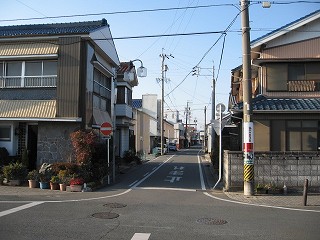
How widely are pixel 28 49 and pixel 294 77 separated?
14.6 m

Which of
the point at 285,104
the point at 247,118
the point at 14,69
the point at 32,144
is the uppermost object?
the point at 14,69

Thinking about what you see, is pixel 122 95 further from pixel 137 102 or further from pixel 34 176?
pixel 137 102

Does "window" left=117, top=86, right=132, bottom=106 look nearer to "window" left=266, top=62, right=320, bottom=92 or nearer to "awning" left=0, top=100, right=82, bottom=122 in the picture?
"awning" left=0, top=100, right=82, bottom=122

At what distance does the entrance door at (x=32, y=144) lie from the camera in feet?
61.4

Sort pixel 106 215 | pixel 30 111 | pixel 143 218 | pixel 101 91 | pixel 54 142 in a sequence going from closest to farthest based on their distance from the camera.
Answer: pixel 143 218 < pixel 106 215 < pixel 54 142 < pixel 30 111 < pixel 101 91

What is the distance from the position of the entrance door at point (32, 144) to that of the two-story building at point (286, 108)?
411 inches

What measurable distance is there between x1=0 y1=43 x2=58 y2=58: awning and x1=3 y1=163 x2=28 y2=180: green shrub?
594cm

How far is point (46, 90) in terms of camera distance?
59.3ft

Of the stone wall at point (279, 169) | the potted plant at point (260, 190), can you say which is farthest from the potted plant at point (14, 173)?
the potted plant at point (260, 190)

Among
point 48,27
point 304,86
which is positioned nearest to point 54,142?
point 48,27

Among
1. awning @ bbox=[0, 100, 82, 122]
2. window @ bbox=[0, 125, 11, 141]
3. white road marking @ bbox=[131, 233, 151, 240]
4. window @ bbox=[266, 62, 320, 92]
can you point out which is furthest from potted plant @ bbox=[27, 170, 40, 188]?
window @ bbox=[266, 62, 320, 92]

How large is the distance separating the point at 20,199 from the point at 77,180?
301 centimetres

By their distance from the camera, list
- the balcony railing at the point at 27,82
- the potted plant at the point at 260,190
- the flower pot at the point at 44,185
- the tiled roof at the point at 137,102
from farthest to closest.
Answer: the tiled roof at the point at 137,102 → the balcony railing at the point at 27,82 → the flower pot at the point at 44,185 → the potted plant at the point at 260,190

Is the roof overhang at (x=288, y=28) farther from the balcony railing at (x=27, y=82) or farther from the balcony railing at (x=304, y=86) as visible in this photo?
the balcony railing at (x=27, y=82)
